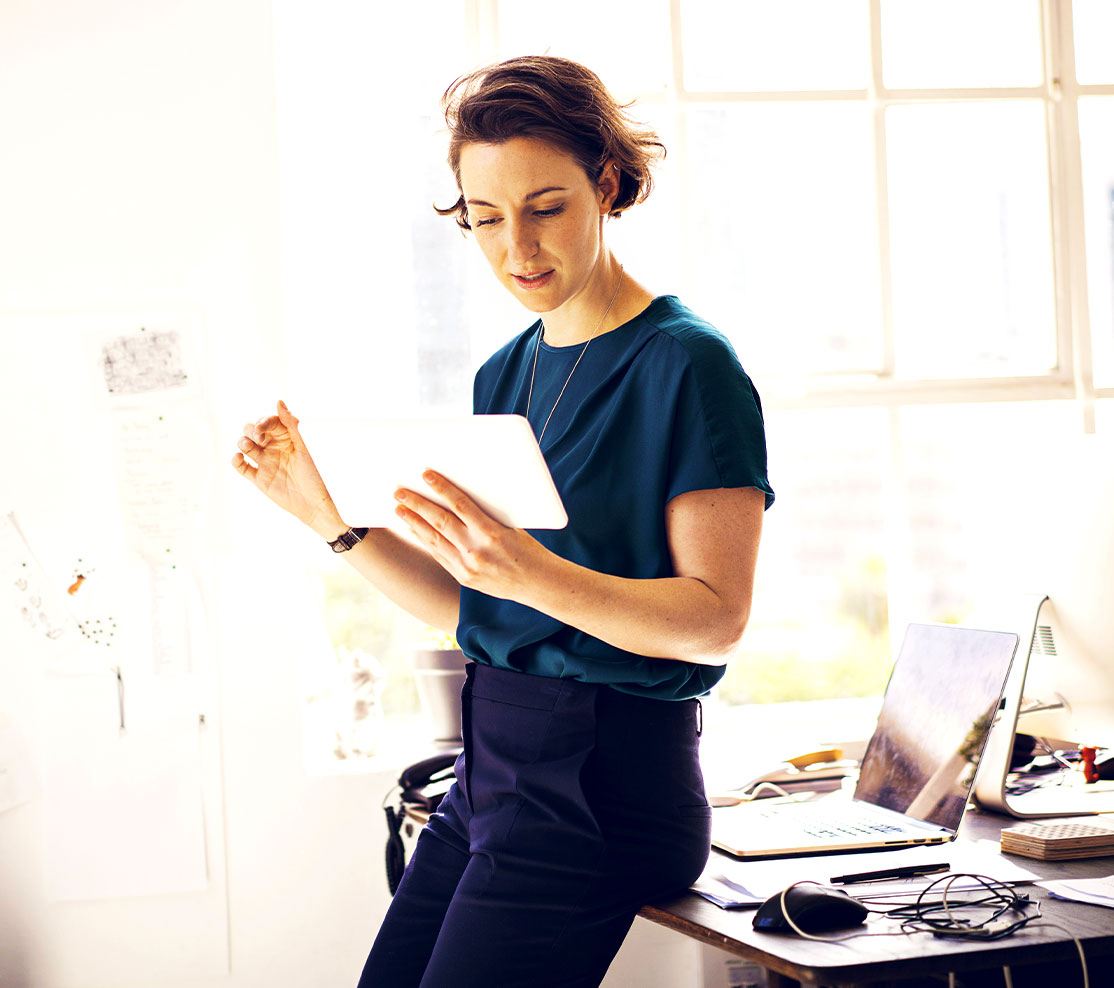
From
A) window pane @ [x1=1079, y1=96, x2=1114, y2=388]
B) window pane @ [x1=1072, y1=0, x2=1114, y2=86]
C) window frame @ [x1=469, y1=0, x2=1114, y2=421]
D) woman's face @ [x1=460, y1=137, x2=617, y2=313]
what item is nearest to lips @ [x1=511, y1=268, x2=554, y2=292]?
woman's face @ [x1=460, y1=137, x2=617, y2=313]

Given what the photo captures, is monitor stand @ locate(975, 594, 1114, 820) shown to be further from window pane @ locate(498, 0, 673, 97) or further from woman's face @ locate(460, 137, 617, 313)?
window pane @ locate(498, 0, 673, 97)

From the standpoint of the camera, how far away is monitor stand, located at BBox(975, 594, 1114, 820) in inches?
69.5

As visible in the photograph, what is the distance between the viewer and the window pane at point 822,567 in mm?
2670

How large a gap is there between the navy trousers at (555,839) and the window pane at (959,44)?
204 cm

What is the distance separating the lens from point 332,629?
2.50m

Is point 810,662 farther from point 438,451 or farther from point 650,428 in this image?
point 438,451

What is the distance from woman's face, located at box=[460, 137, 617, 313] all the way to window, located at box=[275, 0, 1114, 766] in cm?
107

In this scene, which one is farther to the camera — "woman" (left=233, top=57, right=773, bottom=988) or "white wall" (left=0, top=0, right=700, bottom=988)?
"white wall" (left=0, top=0, right=700, bottom=988)

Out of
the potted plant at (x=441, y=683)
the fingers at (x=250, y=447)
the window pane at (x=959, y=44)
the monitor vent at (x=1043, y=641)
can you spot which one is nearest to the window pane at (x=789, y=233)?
the window pane at (x=959, y=44)

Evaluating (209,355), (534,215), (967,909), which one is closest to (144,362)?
(209,355)

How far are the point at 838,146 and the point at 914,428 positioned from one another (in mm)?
727

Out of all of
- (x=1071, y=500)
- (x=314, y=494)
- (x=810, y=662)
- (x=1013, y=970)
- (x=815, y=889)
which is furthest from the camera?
(x=810, y=662)

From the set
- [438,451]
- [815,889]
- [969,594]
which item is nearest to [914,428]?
[969,594]

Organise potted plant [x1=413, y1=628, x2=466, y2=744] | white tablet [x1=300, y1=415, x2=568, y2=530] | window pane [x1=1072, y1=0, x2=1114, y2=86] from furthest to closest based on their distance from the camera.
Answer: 1. window pane [x1=1072, y1=0, x2=1114, y2=86]
2. potted plant [x1=413, y1=628, x2=466, y2=744]
3. white tablet [x1=300, y1=415, x2=568, y2=530]
